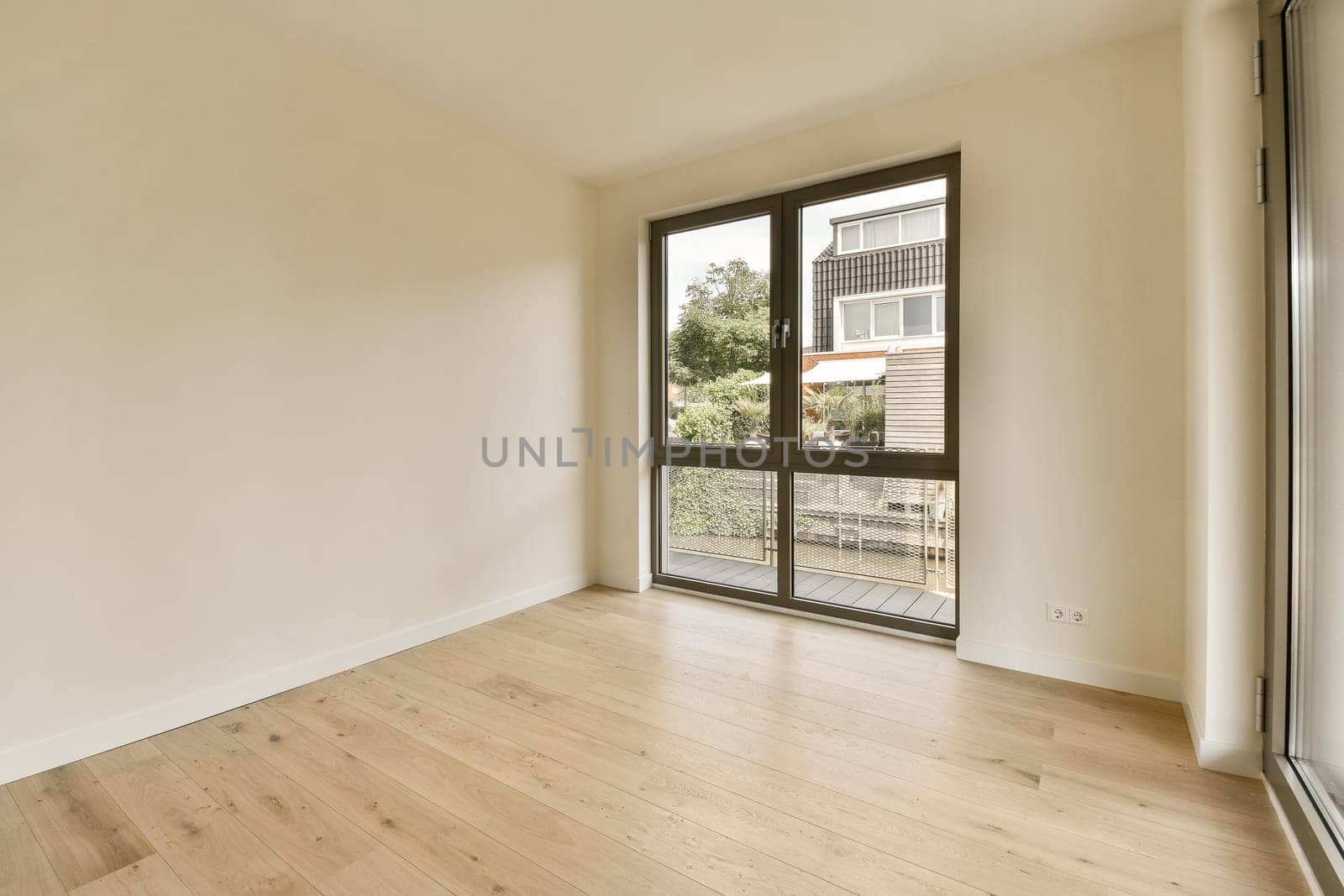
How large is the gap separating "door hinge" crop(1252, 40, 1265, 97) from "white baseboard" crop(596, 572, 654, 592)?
11.5 feet

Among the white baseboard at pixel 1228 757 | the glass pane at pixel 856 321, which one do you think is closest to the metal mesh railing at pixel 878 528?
the glass pane at pixel 856 321

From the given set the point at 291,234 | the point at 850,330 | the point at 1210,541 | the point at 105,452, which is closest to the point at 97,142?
the point at 291,234

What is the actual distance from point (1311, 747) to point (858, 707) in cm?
125

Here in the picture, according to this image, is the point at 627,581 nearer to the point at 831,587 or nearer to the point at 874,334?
the point at 831,587

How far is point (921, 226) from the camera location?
3.08m

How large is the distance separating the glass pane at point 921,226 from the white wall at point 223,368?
84.9 inches

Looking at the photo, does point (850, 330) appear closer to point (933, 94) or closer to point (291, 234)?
point (933, 94)

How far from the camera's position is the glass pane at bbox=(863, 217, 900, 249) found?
315cm

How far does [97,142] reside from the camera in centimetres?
209

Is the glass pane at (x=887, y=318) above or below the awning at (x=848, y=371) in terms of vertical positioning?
above

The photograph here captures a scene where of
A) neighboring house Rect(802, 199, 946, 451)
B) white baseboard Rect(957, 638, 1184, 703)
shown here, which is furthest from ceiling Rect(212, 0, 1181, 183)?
white baseboard Rect(957, 638, 1184, 703)

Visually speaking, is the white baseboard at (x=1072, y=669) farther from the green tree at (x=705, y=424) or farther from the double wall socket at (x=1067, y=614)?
the green tree at (x=705, y=424)

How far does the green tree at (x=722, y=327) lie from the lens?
11.9 ft

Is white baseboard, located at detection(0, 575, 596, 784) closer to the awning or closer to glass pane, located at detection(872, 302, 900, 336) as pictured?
the awning
